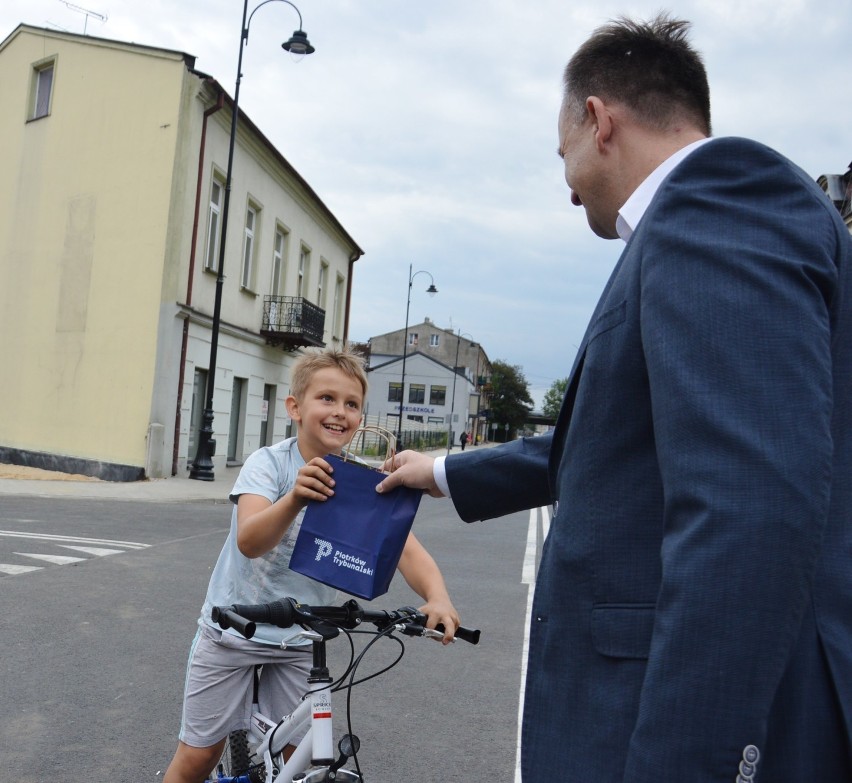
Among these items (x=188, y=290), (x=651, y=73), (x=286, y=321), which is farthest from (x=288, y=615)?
(x=286, y=321)

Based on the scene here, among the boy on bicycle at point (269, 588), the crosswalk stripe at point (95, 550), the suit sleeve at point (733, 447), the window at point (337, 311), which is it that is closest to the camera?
the suit sleeve at point (733, 447)

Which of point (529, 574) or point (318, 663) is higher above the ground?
point (318, 663)

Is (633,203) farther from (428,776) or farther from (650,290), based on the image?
(428,776)

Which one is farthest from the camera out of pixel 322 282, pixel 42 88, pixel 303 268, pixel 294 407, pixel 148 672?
pixel 322 282

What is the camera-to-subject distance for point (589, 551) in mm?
Answer: 1406

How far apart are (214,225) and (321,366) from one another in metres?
21.1

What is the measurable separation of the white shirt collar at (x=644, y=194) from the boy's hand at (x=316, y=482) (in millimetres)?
933

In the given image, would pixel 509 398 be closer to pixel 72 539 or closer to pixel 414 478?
pixel 72 539

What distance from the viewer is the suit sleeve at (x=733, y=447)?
3.82 feet

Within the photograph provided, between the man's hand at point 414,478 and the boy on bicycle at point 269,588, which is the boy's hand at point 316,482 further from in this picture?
the boy on bicycle at point 269,588

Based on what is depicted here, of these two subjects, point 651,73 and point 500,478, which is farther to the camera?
point 500,478

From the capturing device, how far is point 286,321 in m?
26.8

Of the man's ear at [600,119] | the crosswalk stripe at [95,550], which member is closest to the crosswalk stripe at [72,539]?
the crosswalk stripe at [95,550]

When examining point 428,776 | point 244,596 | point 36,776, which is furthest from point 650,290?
point 36,776
